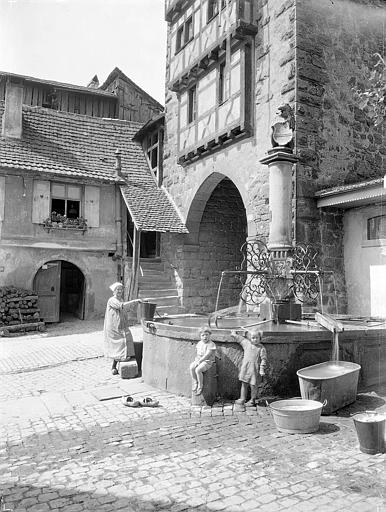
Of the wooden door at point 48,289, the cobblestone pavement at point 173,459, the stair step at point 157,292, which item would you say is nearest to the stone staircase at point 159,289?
the stair step at point 157,292

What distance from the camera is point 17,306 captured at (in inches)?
553

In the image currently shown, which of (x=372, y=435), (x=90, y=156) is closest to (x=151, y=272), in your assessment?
(x=90, y=156)

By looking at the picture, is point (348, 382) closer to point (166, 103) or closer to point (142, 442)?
point (142, 442)

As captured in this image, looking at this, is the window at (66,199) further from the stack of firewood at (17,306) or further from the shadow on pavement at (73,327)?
the shadow on pavement at (73,327)

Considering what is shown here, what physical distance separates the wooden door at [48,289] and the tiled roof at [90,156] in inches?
130

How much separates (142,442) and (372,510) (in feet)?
8.10

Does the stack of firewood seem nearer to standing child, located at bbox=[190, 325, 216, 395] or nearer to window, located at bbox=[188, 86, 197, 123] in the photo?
window, located at bbox=[188, 86, 197, 123]

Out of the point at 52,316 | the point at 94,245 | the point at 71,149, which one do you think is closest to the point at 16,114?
the point at 71,149

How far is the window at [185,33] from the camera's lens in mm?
14848

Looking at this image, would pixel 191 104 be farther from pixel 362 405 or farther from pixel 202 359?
pixel 362 405

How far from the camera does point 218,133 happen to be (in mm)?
12938

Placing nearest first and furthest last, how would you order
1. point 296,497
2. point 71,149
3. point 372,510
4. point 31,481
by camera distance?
point 372,510, point 296,497, point 31,481, point 71,149

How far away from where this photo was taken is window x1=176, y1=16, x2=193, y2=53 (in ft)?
48.7

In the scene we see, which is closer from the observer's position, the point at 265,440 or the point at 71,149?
the point at 265,440
